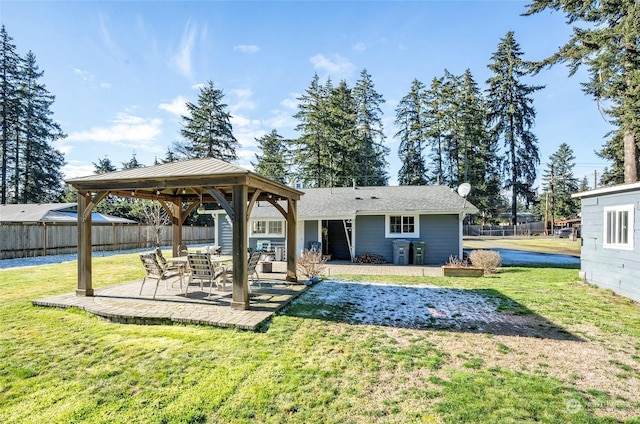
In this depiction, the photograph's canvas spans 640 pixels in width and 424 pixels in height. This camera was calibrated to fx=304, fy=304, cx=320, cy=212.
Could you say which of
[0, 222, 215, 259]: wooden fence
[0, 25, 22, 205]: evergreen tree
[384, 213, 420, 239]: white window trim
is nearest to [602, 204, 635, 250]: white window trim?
[384, 213, 420, 239]: white window trim

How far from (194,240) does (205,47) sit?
17.8 meters

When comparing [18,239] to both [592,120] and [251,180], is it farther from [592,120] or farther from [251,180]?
[592,120]

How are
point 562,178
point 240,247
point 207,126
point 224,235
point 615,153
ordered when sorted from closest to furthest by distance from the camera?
1. point 240,247
2. point 224,235
3. point 615,153
4. point 207,126
5. point 562,178

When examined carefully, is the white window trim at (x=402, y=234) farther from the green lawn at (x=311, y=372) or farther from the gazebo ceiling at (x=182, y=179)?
the green lawn at (x=311, y=372)

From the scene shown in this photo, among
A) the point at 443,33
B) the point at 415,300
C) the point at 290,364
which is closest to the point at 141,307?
the point at 290,364

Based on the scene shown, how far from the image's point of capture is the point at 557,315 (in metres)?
5.61

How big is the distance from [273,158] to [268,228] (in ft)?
64.2

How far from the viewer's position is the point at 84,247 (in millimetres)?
6449

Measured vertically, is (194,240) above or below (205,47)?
below

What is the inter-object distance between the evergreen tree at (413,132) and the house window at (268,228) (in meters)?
22.0

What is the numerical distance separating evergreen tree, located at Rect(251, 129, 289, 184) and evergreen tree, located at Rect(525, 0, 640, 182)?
21406 mm

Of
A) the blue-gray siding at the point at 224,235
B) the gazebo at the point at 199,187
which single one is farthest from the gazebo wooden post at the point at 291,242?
the blue-gray siding at the point at 224,235

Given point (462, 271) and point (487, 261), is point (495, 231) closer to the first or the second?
point (487, 261)

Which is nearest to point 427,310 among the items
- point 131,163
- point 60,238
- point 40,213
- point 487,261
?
point 487,261
